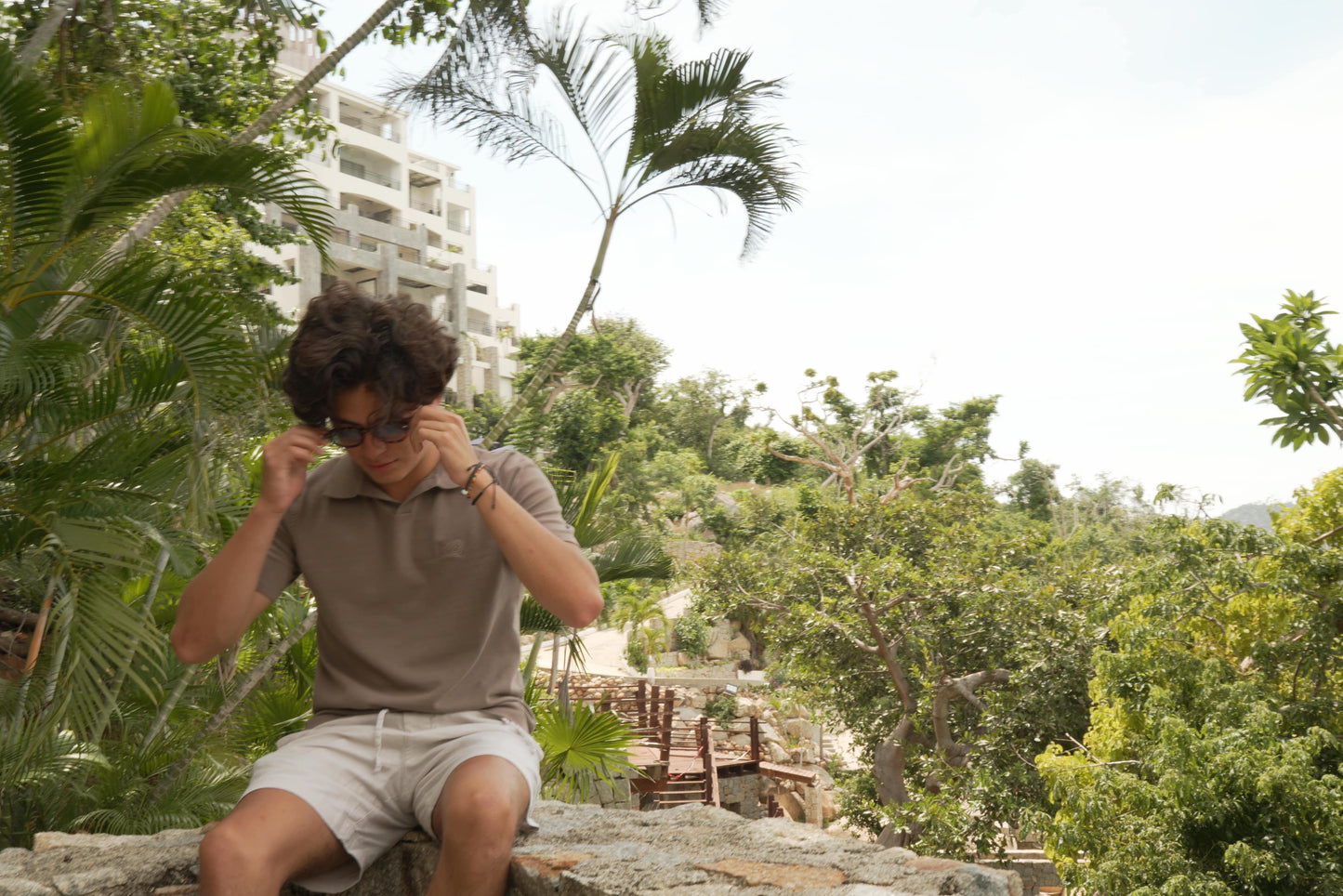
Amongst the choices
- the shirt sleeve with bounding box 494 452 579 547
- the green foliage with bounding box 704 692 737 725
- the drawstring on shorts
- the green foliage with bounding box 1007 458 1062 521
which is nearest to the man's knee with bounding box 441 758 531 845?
the drawstring on shorts

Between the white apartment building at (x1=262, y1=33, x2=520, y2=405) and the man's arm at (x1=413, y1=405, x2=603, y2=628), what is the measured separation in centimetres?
2641

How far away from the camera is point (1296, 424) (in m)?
7.70

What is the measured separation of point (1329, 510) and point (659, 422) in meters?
31.5

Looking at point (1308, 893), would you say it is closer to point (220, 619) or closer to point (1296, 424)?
point (1296, 424)

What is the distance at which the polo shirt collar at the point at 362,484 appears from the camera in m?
1.65

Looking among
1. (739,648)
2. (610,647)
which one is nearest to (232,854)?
(739,648)

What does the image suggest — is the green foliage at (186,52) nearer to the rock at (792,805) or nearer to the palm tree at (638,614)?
the rock at (792,805)

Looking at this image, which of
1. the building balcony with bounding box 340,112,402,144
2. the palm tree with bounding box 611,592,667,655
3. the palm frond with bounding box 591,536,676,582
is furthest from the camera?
the building balcony with bounding box 340,112,402,144

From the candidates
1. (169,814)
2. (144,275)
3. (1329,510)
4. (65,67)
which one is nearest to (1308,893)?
(1329,510)

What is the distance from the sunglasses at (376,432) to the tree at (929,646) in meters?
9.09

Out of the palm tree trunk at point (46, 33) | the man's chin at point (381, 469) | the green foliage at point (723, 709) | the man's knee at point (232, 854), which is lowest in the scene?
the green foliage at point (723, 709)

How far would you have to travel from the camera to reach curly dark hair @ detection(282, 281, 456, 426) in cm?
154

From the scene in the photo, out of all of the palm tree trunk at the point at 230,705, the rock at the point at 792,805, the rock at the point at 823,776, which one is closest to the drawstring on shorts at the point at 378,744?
the palm tree trunk at the point at 230,705

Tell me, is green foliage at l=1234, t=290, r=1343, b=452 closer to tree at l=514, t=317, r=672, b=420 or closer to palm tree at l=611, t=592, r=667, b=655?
palm tree at l=611, t=592, r=667, b=655
